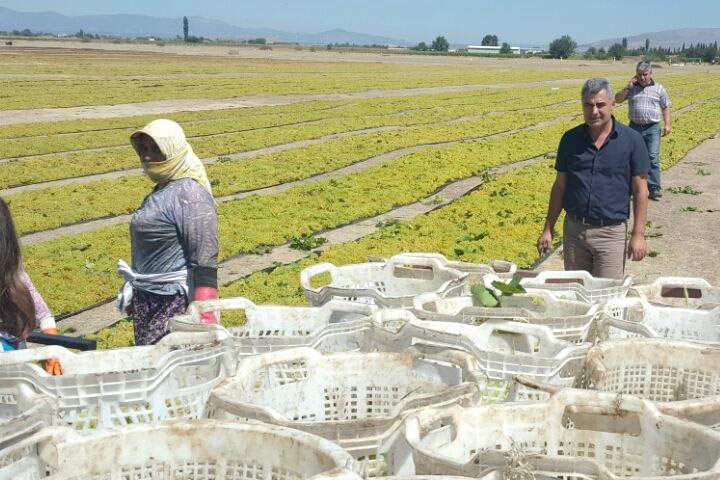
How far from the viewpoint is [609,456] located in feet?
10.1

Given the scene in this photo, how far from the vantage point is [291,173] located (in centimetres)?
1661

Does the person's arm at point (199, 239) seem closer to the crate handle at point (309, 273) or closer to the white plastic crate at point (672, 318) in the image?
the crate handle at point (309, 273)

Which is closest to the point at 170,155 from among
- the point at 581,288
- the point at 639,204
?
the point at 581,288

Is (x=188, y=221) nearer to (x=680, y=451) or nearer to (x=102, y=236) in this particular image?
(x=680, y=451)

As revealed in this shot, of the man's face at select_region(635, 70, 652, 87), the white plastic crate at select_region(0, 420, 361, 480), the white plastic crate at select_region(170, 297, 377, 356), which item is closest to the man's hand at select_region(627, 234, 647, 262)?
the white plastic crate at select_region(170, 297, 377, 356)

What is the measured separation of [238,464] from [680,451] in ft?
4.85

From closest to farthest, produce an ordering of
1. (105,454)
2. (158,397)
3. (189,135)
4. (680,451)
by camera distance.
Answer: (105,454) < (680,451) < (158,397) < (189,135)

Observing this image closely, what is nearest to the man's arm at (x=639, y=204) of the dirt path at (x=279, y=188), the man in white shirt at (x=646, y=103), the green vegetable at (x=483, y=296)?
the green vegetable at (x=483, y=296)

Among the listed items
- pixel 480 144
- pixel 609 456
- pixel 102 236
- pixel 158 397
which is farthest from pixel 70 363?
pixel 480 144

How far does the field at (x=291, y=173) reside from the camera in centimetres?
1027

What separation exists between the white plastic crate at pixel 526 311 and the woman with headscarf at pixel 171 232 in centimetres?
121

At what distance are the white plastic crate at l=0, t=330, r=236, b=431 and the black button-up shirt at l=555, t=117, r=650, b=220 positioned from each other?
3.40 m

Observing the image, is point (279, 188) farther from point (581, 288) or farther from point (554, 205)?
point (581, 288)

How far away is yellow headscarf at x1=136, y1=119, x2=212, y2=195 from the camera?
4574mm
